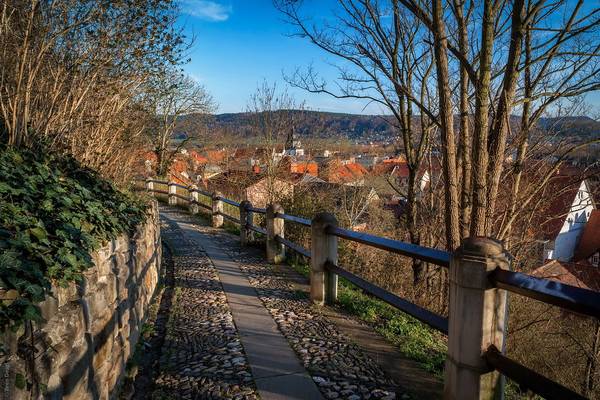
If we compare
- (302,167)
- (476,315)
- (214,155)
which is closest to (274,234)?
(476,315)

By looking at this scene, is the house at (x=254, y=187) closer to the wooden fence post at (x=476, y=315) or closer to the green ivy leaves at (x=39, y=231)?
the green ivy leaves at (x=39, y=231)

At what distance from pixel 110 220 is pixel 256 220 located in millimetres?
7517

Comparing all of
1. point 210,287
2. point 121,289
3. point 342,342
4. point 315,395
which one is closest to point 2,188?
point 121,289

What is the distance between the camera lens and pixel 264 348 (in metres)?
3.65

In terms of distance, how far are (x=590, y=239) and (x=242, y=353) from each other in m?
41.3

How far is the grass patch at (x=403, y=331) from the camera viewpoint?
345cm

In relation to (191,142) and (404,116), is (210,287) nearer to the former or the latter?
(404,116)

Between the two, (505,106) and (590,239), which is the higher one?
(505,106)

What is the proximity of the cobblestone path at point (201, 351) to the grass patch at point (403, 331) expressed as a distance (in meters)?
1.39

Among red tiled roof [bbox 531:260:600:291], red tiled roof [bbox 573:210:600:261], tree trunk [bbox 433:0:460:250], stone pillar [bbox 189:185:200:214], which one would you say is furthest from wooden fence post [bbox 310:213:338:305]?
red tiled roof [bbox 573:210:600:261]

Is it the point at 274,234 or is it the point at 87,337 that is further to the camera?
the point at 274,234

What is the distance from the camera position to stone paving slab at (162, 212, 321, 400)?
296 centimetres

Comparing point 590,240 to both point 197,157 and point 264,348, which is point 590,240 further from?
point 264,348

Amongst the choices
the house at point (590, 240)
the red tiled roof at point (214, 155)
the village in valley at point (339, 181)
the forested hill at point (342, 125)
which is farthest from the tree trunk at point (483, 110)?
the house at point (590, 240)
